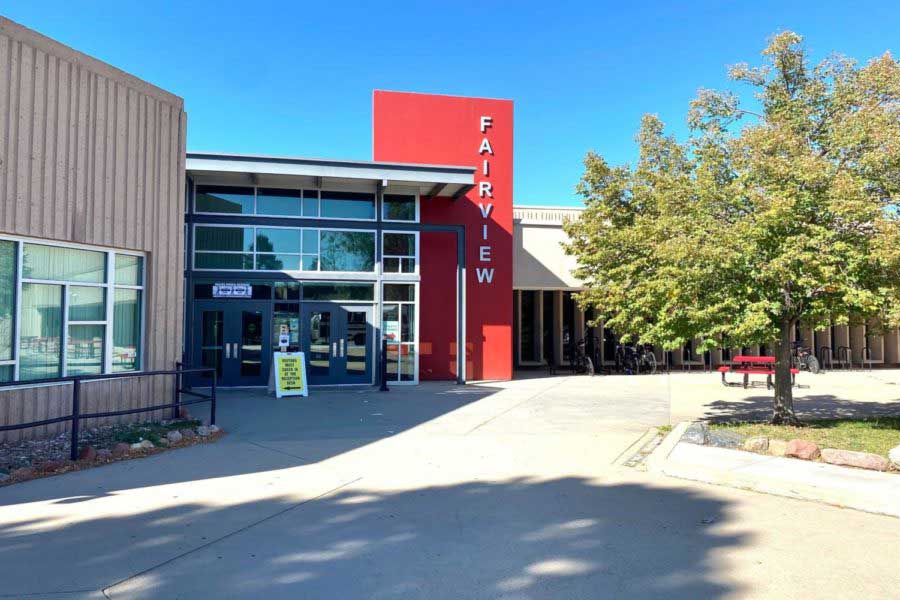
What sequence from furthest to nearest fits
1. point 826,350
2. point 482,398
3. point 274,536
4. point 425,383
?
point 826,350
point 425,383
point 482,398
point 274,536

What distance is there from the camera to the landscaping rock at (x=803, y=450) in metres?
7.62

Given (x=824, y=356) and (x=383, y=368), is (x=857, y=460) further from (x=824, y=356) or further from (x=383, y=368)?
(x=824, y=356)

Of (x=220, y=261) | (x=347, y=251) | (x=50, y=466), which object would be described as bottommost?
(x=50, y=466)

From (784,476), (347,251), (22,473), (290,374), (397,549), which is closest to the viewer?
(397,549)

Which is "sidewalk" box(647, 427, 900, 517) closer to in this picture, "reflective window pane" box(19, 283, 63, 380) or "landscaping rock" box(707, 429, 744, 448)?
"landscaping rock" box(707, 429, 744, 448)

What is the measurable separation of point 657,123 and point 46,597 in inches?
619

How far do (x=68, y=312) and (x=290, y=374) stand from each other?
5.91m

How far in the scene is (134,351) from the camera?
10953 mm

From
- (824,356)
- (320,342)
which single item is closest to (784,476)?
(320,342)

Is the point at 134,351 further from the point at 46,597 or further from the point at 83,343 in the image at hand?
the point at 46,597

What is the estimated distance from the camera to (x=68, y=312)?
9.80m

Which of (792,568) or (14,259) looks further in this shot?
(14,259)

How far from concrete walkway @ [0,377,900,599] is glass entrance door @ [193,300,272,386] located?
8046mm

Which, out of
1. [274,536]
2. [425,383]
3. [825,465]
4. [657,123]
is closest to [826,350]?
[657,123]
